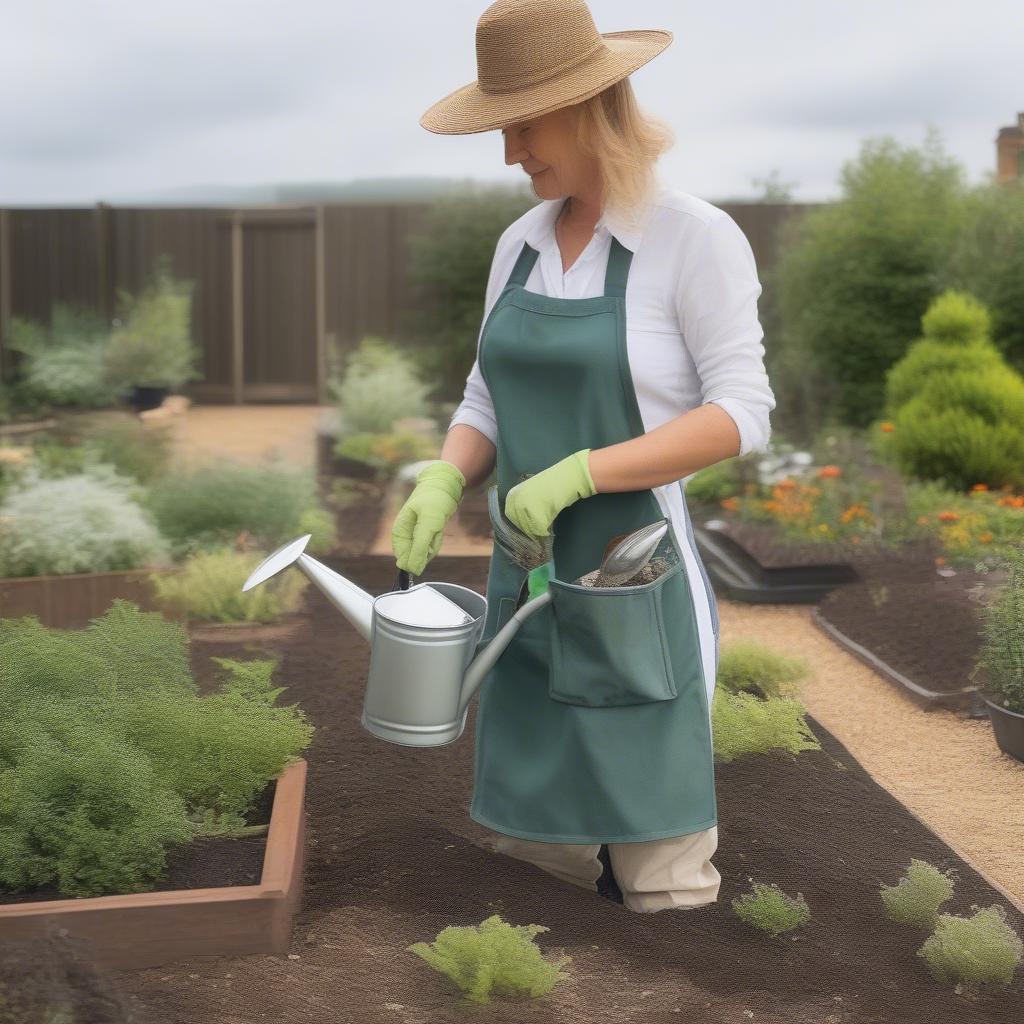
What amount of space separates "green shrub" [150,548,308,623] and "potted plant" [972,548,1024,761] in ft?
8.14

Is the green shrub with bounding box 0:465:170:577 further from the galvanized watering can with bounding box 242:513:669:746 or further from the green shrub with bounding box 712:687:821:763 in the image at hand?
the galvanized watering can with bounding box 242:513:669:746

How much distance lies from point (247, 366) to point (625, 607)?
1272 cm

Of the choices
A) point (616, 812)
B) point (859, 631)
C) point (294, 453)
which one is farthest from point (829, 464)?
point (616, 812)

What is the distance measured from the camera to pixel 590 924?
2.76 metres

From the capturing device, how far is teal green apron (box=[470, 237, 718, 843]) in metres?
2.66

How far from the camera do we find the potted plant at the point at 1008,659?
4.22 meters

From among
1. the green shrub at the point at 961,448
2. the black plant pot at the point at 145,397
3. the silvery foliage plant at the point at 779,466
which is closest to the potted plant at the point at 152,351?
the black plant pot at the point at 145,397

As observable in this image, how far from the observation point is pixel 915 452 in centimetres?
828

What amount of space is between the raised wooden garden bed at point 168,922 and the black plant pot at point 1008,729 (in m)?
2.54

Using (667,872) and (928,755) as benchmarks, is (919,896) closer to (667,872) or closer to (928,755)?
(667,872)

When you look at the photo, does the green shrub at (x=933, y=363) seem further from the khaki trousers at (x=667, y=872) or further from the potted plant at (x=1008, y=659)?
the khaki trousers at (x=667, y=872)

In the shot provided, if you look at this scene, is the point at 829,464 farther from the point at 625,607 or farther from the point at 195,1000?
the point at 195,1000

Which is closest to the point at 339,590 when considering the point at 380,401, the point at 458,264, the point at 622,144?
the point at 622,144

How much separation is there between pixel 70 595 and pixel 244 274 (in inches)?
388
